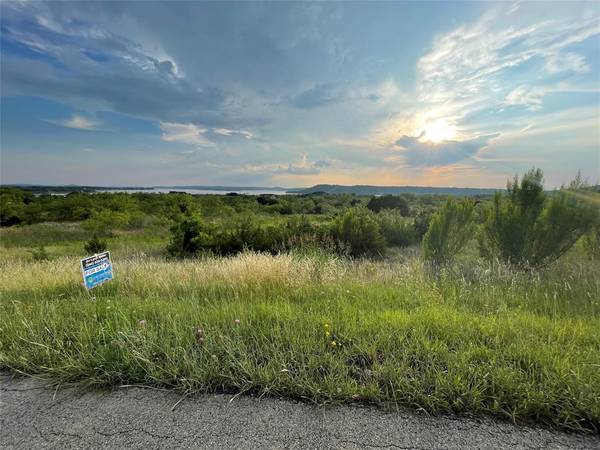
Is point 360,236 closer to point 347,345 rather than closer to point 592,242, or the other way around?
point 592,242

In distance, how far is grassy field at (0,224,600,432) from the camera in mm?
2170

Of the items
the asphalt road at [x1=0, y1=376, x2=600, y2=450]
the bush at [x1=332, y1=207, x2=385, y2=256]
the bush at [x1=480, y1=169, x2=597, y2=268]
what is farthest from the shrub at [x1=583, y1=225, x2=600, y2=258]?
the asphalt road at [x1=0, y1=376, x2=600, y2=450]

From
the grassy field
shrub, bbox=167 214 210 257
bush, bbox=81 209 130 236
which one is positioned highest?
the grassy field

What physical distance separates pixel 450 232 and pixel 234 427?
27.9ft

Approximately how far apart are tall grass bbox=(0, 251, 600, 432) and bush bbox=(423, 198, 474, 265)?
4.01 m

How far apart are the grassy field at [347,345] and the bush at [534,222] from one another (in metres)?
2.92

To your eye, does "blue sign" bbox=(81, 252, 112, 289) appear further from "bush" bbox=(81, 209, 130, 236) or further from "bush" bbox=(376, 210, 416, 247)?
"bush" bbox=(81, 209, 130, 236)

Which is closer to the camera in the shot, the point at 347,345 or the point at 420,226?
the point at 347,345

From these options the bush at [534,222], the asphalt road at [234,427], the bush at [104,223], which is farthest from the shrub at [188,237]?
the bush at [104,223]

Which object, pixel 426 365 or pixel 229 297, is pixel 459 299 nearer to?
pixel 426 365

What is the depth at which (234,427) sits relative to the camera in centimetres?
195

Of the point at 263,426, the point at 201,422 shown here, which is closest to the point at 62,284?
the point at 201,422

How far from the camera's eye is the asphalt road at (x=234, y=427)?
6.00 ft

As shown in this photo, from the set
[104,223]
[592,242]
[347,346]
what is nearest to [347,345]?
[347,346]
